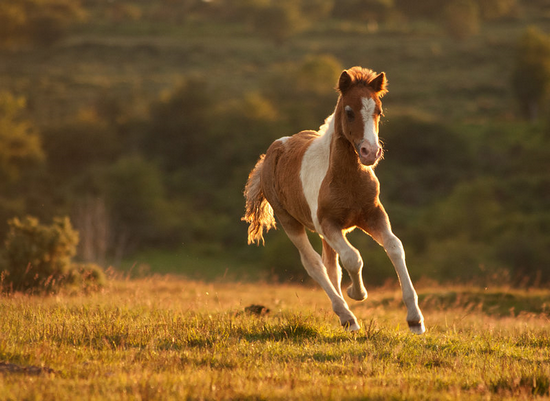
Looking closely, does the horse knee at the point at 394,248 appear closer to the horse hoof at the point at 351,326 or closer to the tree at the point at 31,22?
the horse hoof at the point at 351,326

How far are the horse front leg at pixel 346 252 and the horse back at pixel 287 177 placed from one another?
0.84 meters

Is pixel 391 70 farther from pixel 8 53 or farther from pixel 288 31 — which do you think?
pixel 8 53

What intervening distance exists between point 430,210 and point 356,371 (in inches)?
2078

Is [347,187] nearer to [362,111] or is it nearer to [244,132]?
[362,111]

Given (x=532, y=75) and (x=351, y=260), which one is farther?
(x=532, y=75)

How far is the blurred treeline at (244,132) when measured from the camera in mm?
53312

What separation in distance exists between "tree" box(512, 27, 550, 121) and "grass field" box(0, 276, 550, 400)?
77.5 m

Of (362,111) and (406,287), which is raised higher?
(362,111)

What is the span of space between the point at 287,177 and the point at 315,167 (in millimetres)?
788

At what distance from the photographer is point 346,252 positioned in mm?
7176

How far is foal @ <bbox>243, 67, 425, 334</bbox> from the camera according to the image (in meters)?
6.99

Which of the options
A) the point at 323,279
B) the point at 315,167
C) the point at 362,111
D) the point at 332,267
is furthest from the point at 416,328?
the point at 362,111

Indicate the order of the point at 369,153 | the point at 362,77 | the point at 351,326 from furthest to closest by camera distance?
1. the point at 351,326
2. the point at 362,77
3. the point at 369,153

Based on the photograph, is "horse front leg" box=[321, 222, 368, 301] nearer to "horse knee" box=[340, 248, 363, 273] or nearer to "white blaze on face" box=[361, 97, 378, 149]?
"horse knee" box=[340, 248, 363, 273]
